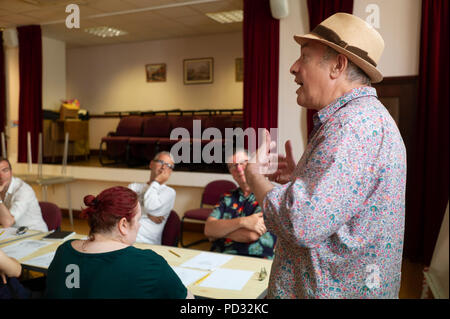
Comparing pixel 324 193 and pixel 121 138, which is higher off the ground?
pixel 121 138

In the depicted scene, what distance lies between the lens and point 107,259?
83cm

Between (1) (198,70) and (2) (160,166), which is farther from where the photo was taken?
(1) (198,70)

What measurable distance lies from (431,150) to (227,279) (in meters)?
2.90

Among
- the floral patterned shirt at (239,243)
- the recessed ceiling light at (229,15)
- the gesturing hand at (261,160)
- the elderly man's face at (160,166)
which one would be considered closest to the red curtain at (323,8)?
the gesturing hand at (261,160)

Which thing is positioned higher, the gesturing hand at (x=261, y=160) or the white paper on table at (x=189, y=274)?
the gesturing hand at (x=261, y=160)

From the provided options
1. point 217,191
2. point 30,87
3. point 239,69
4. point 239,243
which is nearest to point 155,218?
point 30,87

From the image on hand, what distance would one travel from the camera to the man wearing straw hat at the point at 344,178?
0.74 metres

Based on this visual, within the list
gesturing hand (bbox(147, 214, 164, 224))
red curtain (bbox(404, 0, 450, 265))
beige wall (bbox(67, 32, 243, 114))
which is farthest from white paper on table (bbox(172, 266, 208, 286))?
beige wall (bbox(67, 32, 243, 114))

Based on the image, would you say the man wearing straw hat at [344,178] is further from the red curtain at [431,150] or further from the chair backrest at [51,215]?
the red curtain at [431,150]

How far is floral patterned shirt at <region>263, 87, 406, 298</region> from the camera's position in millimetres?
721

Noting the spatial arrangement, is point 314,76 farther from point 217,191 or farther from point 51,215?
point 217,191

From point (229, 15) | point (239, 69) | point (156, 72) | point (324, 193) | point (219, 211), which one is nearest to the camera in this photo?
point (324, 193)

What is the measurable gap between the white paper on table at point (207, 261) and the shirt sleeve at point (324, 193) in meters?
0.96

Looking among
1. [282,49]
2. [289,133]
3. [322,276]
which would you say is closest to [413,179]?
[289,133]
